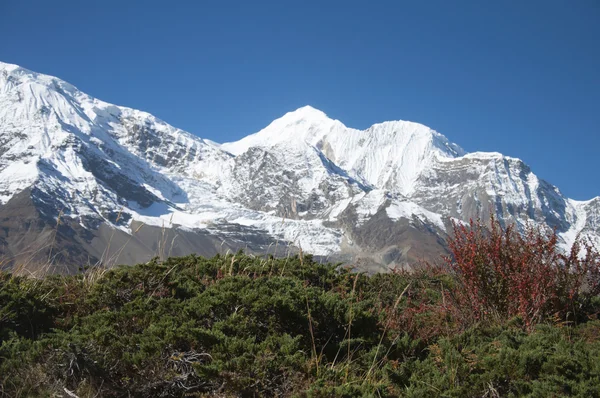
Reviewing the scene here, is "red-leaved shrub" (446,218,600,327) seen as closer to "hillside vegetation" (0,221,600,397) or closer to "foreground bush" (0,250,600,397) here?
"hillside vegetation" (0,221,600,397)

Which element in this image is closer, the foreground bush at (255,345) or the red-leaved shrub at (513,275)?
the foreground bush at (255,345)

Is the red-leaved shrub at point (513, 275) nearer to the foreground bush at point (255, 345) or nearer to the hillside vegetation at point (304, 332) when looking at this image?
the hillside vegetation at point (304, 332)

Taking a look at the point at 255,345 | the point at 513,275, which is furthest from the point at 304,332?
the point at 513,275

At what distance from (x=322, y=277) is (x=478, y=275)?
2.17 meters

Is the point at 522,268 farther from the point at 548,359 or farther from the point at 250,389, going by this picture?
the point at 250,389

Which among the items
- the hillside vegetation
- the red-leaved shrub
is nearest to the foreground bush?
the hillside vegetation

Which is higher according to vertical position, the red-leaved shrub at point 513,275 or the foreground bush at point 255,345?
the red-leaved shrub at point 513,275

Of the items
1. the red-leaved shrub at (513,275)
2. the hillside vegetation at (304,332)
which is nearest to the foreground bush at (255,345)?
the hillside vegetation at (304,332)

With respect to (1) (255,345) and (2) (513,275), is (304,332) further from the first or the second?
(2) (513,275)

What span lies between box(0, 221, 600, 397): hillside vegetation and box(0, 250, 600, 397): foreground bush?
1 cm

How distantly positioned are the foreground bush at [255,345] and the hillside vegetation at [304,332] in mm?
14

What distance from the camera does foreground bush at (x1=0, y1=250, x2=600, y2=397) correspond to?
4.34 metres

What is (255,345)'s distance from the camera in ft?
15.1

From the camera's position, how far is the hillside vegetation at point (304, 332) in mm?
4363
